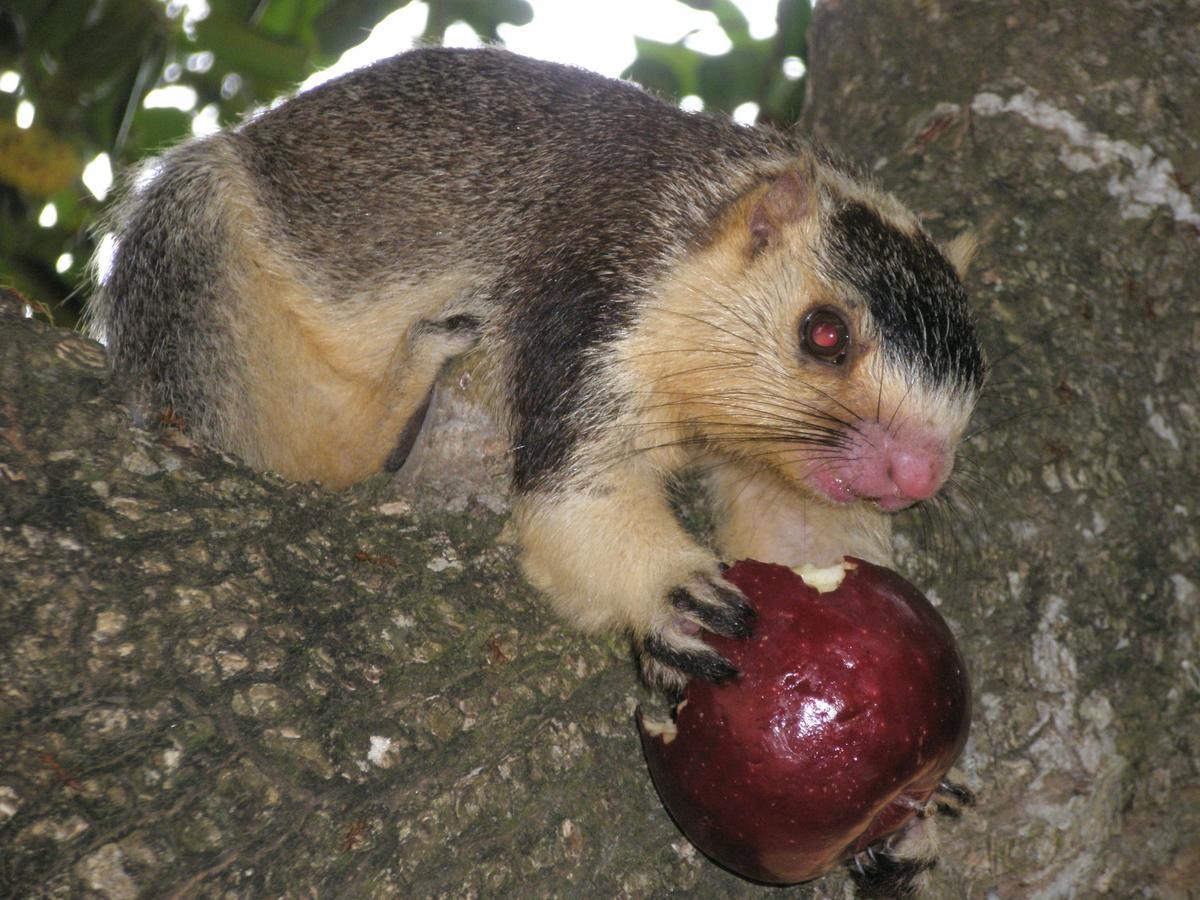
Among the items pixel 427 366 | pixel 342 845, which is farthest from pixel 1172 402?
pixel 342 845

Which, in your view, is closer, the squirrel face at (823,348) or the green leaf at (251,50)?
the squirrel face at (823,348)

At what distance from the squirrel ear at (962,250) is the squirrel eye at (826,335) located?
1.98ft

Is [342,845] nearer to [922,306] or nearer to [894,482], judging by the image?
[894,482]

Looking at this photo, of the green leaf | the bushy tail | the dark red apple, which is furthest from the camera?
the green leaf

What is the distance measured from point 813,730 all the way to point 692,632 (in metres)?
0.41

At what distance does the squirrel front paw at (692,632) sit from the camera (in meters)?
2.52

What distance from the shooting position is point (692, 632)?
266 centimetres

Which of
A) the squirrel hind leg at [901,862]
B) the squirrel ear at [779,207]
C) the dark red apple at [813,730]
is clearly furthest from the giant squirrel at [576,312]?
the squirrel hind leg at [901,862]

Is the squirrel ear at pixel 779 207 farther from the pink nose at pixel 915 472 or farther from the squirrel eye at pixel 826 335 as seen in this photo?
the pink nose at pixel 915 472

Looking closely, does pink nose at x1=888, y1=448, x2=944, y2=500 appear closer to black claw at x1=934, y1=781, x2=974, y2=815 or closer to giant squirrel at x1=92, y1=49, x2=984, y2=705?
giant squirrel at x1=92, y1=49, x2=984, y2=705

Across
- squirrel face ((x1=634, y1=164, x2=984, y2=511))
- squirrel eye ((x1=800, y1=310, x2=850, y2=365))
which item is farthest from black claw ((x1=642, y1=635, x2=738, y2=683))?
squirrel eye ((x1=800, y1=310, x2=850, y2=365))

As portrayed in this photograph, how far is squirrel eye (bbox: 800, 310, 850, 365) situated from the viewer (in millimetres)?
3107

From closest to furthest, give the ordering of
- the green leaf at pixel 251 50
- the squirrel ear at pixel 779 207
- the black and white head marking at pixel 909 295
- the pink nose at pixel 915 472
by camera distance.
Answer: the pink nose at pixel 915 472
the black and white head marking at pixel 909 295
the squirrel ear at pixel 779 207
the green leaf at pixel 251 50

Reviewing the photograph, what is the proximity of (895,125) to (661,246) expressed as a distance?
5.03ft
